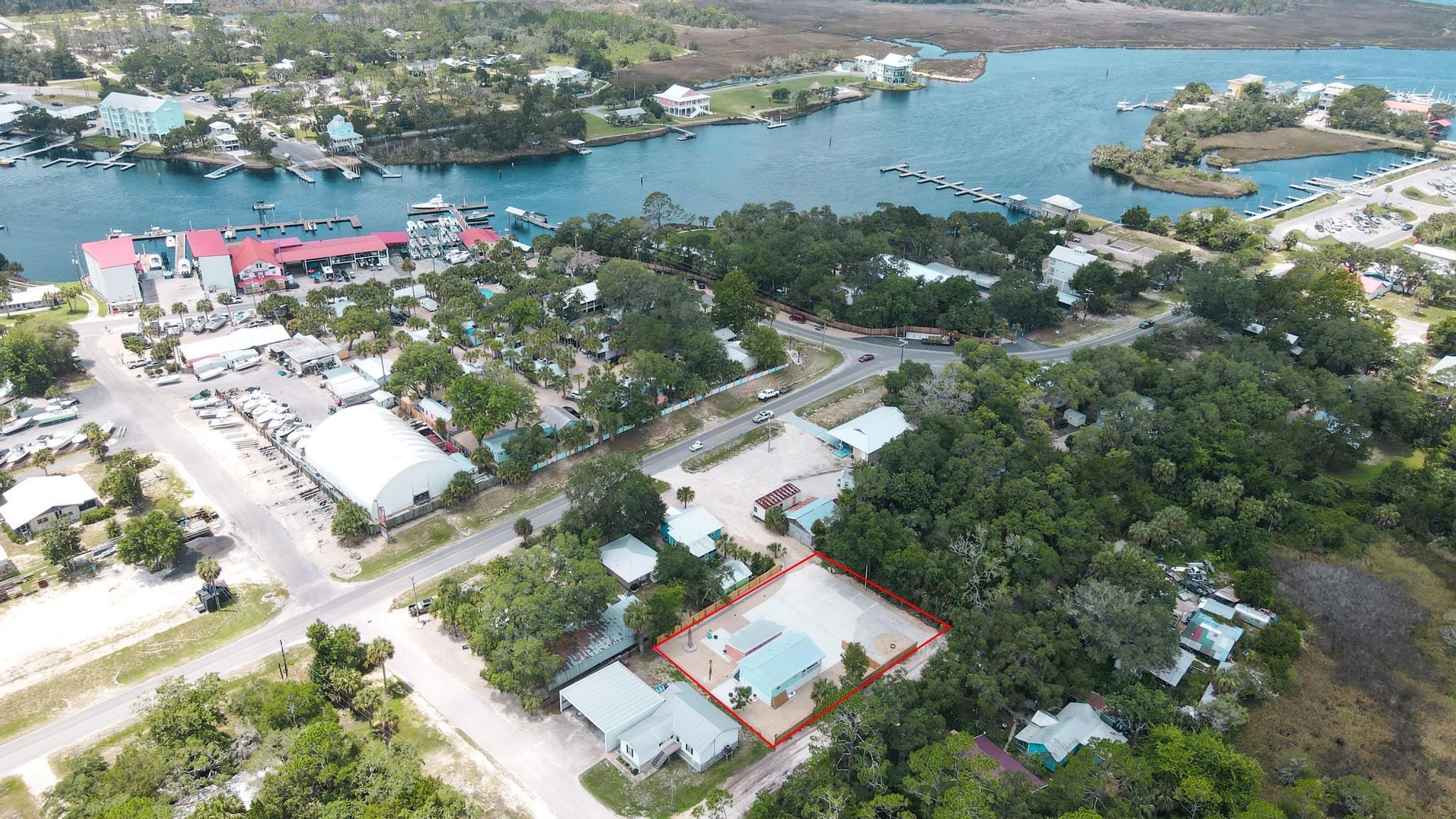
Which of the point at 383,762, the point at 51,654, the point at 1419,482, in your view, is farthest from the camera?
the point at 1419,482

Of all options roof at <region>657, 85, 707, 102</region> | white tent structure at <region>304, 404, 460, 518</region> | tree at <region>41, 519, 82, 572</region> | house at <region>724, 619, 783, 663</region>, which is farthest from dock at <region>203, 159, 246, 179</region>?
house at <region>724, 619, 783, 663</region>

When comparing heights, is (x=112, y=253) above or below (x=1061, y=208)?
below

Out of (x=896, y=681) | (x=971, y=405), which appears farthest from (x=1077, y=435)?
(x=896, y=681)

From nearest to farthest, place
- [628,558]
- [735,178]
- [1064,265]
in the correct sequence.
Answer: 1. [628,558]
2. [1064,265]
3. [735,178]

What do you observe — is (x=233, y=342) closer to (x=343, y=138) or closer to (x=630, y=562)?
(x=630, y=562)

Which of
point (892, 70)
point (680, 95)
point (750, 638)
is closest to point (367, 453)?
point (750, 638)

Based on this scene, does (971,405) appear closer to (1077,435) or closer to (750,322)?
(1077,435)
